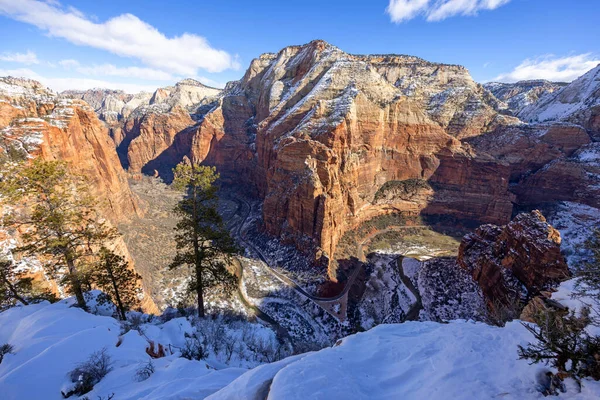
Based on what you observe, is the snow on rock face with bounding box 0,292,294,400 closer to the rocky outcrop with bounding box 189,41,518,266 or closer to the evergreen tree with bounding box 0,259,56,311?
the evergreen tree with bounding box 0,259,56,311

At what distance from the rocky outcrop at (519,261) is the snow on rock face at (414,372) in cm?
1582

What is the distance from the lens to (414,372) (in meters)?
5.91

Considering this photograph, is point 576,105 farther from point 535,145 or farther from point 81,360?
point 81,360

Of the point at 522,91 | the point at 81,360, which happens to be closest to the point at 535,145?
the point at 81,360

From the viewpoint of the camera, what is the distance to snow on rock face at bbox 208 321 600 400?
15.5 feet

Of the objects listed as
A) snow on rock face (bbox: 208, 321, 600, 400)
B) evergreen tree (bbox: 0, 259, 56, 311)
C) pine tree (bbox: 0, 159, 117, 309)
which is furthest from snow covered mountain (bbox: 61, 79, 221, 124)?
snow on rock face (bbox: 208, 321, 600, 400)

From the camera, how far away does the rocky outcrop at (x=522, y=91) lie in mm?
105856

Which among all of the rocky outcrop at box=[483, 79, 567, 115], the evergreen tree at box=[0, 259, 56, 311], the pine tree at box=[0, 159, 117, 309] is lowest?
the evergreen tree at box=[0, 259, 56, 311]

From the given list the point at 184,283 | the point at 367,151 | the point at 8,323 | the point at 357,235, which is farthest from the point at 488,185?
the point at 8,323

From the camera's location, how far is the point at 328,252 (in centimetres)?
3628

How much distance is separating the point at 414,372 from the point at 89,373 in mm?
9000

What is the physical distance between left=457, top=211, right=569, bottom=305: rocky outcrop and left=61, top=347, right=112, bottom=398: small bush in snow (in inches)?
950

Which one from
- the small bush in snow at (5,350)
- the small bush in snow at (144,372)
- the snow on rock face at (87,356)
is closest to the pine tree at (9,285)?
the snow on rock face at (87,356)

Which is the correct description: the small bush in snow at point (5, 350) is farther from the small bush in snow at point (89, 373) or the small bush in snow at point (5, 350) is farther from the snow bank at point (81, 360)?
the small bush in snow at point (89, 373)
